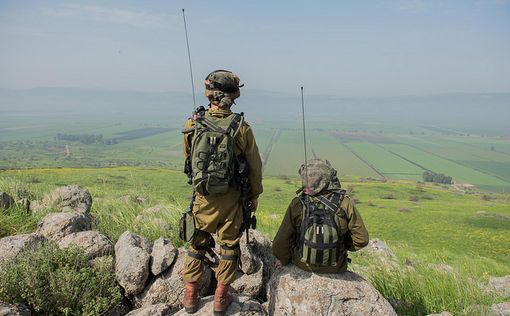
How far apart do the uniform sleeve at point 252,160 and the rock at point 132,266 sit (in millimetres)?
Result: 2581

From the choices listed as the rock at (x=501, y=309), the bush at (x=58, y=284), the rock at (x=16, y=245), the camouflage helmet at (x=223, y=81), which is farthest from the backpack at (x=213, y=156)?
the rock at (x=501, y=309)

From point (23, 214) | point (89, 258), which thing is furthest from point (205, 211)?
point (23, 214)

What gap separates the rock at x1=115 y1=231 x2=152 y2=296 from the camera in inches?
231

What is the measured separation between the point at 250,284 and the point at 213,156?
9.93ft

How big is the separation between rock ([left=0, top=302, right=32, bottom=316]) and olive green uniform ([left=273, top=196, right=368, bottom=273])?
12.8ft

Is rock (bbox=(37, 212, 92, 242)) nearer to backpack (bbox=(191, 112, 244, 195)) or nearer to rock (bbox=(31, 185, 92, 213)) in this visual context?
rock (bbox=(31, 185, 92, 213))

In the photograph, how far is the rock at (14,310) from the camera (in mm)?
4492

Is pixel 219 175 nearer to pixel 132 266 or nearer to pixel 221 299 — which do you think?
pixel 221 299

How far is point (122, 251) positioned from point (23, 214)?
4178mm

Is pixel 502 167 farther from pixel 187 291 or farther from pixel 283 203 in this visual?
pixel 187 291

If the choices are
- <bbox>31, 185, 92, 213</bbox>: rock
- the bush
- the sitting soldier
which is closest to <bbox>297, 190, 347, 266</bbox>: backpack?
the sitting soldier

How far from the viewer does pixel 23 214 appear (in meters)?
8.54

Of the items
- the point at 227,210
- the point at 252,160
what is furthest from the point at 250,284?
the point at 252,160

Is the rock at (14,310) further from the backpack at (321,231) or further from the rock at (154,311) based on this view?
the backpack at (321,231)
